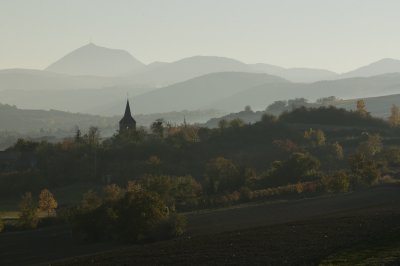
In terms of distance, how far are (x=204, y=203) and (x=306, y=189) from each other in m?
14.7

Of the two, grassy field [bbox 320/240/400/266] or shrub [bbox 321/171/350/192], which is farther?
shrub [bbox 321/171/350/192]

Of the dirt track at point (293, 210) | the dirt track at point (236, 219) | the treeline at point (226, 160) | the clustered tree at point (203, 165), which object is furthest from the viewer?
the treeline at point (226, 160)

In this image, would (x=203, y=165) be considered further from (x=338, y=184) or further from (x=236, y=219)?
(x=236, y=219)

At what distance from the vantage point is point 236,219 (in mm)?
65875

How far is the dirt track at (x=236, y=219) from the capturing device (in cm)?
5728

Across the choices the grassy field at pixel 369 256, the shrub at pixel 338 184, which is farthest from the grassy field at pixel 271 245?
the shrub at pixel 338 184

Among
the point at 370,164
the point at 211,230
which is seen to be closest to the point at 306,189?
the point at 370,164

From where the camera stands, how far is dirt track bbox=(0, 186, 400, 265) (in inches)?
2255

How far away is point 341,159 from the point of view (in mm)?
122562

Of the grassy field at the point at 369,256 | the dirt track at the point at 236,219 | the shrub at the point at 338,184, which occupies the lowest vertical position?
the dirt track at the point at 236,219

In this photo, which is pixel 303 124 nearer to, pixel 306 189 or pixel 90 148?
pixel 90 148

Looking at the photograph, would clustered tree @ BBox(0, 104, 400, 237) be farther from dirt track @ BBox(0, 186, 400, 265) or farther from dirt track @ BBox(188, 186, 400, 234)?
dirt track @ BBox(188, 186, 400, 234)

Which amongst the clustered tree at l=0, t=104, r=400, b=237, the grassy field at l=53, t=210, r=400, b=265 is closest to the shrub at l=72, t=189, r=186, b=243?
the clustered tree at l=0, t=104, r=400, b=237

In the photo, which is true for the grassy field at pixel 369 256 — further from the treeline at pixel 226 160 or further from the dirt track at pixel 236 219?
the treeline at pixel 226 160
